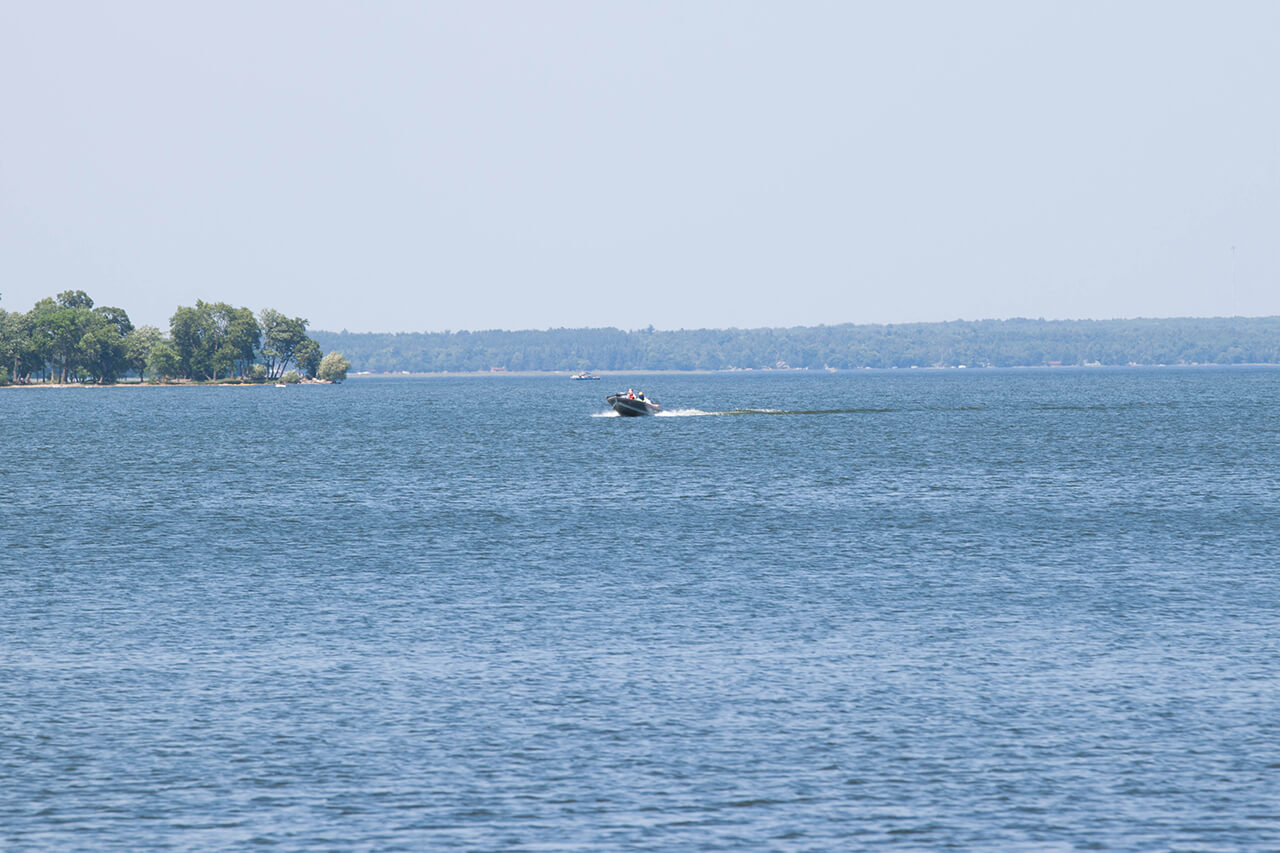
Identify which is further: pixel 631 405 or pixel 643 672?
pixel 631 405

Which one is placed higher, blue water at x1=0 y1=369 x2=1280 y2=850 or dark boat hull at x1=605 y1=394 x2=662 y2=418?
dark boat hull at x1=605 y1=394 x2=662 y2=418

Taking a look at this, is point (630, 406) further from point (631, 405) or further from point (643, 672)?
point (643, 672)

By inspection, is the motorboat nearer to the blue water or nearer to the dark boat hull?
the dark boat hull

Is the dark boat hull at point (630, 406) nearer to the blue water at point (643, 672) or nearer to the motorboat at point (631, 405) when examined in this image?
the motorboat at point (631, 405)

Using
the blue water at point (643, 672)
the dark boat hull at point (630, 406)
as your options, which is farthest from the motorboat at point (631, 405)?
the blue water at point (643, 672)

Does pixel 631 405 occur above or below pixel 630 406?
above

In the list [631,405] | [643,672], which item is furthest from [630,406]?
[643,672]

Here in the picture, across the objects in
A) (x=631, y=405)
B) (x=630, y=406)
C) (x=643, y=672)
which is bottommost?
(x=643, y=672)

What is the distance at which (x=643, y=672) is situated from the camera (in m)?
33.4

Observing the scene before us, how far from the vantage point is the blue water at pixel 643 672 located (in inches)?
919

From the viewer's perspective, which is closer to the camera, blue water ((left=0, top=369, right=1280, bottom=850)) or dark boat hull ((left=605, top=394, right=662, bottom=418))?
blue water ((left=0, top=369, right=1280, bottom=850))

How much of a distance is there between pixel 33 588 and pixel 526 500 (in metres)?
33.5

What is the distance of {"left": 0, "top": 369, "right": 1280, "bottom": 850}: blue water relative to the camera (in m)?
23.3

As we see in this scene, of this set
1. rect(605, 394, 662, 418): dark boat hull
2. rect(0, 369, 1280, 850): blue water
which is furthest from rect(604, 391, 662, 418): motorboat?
rect(0, 369, 1280, 850): blue water
